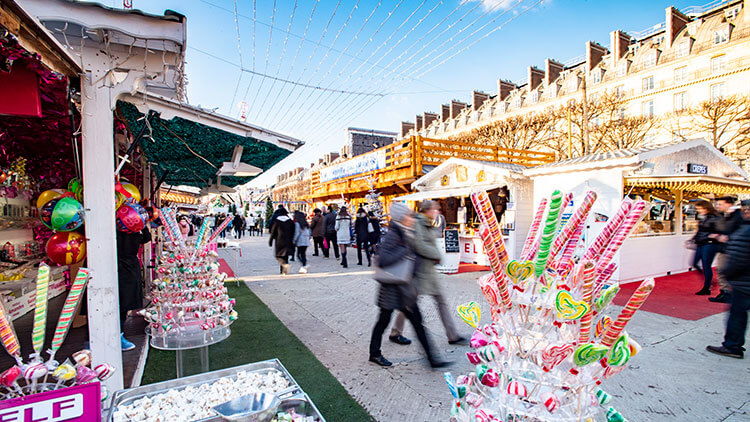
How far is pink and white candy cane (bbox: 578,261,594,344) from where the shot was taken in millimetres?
1485

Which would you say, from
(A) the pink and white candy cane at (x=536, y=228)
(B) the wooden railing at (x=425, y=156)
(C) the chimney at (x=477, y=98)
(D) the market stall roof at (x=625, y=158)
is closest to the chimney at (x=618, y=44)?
(C) the chimney at (x=477, y=98)

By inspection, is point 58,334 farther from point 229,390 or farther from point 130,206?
point 130,206

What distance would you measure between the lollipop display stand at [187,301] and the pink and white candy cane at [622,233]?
10.8 feet

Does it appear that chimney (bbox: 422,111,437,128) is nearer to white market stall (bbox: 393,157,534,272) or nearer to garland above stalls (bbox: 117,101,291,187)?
white market stall (bbox: 393,157,534,272)

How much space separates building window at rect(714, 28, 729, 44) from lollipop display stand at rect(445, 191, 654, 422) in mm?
39929

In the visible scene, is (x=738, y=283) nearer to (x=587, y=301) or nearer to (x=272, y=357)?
(x=587, y=301)

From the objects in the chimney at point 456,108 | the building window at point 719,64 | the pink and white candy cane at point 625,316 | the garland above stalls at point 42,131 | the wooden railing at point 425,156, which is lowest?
the pink and white candy cane at point 625,316

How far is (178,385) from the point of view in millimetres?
1966

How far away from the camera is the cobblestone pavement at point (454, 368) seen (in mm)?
2893

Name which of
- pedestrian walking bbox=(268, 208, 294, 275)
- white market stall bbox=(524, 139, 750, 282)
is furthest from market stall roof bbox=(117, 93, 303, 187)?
white market stall bbox=(524, 139, 750, 282)

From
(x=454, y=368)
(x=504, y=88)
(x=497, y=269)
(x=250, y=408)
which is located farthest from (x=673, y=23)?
(x=250, y=408)

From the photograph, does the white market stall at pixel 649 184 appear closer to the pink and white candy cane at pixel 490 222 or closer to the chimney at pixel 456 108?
the pink and white candy cane at pixel 490 222

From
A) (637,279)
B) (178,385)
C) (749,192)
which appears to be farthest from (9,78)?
(749,192)

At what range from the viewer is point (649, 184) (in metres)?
7.11
